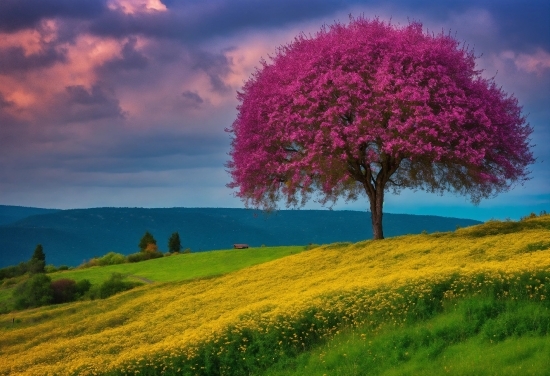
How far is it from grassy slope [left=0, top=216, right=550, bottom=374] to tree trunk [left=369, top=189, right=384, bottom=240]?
6.81ft

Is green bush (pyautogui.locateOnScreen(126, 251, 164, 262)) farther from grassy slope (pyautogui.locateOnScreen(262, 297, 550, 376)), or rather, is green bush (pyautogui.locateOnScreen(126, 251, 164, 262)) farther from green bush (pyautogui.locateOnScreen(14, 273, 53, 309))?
grassy slope (pyautogui.locateOnScreen(262, 297, 550, 376))

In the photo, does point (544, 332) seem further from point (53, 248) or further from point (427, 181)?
point (53, 248)

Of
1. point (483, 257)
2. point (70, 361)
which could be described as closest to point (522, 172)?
point (483, 257)

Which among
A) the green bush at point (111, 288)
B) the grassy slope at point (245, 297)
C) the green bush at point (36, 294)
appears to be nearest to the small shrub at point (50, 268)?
the green bush at point (36, 294)

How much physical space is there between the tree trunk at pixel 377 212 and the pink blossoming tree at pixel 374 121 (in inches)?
2.8

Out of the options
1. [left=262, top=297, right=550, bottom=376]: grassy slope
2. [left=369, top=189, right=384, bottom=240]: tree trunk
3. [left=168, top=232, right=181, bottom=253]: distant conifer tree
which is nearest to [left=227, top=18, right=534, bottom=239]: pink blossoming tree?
[left=369, top=189, right=384, bottom=240]: tree trunk

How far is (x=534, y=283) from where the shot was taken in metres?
21.6

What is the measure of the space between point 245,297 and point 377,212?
45.1ft

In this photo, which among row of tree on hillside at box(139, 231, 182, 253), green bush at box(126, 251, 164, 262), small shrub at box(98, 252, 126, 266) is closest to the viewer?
green bush at box(126, 251, 164, 262)

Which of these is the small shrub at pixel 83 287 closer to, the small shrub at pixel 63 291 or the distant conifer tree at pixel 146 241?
the small shrub at pixel 63 291

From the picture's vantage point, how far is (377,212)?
43625 millimetres

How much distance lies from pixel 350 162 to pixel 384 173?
2.45 meters

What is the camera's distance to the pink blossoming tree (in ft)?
127

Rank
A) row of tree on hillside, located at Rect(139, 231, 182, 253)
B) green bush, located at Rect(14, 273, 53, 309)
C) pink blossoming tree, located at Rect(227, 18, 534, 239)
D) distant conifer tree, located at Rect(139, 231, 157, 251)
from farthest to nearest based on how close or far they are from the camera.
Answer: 1. distant conifer tree, located at Rect(139, 231, 157, 251)
2. row of tree on hillside, located at Rect(139, 231, 182, 253)
3. green bush, located at Rect(14, 273, 53, 309)
4. pink blossoming tree, located at Rect(227, 18, 534, 239)
